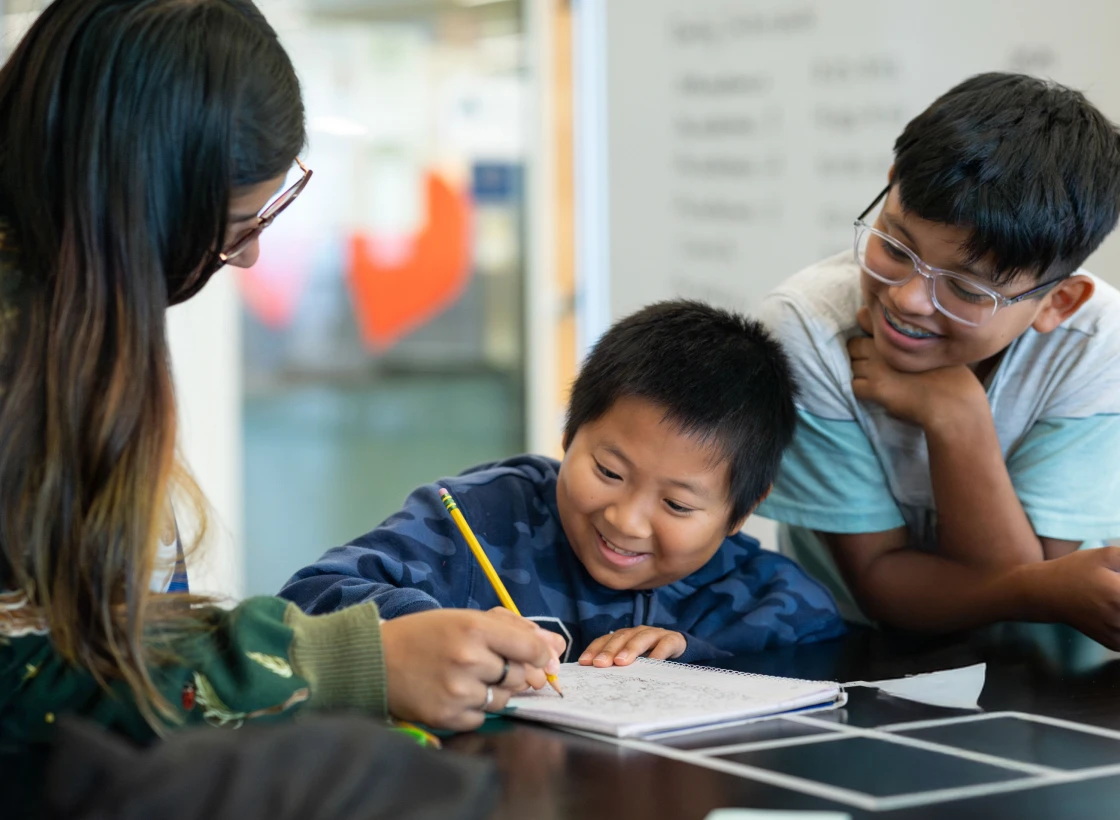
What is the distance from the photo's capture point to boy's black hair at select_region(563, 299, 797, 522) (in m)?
1.30

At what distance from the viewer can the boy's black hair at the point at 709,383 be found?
4.28ft

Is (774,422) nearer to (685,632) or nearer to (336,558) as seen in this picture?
(685,632)

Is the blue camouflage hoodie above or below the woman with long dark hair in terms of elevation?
below

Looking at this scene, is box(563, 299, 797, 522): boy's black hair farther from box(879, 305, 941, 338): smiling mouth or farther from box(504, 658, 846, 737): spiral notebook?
box(504, 658, 846, 737): spiral notebook

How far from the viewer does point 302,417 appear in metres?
3.87

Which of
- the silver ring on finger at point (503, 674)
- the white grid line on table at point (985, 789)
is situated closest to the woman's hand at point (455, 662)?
the silver ring on finger at point (503, 674)

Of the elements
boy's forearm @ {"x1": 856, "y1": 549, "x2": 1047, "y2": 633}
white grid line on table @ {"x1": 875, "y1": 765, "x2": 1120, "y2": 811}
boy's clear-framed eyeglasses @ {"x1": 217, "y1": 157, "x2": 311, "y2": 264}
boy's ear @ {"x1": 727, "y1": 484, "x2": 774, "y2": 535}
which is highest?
boy's clear-framed eyeglasses @ {"x1": 217, "y1": 157, "x2": 311, "y2": 264}

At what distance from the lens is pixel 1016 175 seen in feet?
4.14

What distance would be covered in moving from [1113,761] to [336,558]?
627 mm

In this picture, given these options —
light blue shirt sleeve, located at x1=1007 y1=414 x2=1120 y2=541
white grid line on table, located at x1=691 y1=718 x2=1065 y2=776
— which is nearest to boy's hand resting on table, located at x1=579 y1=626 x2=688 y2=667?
white grid line on table, located at x1=691 y1=718 x2=1065 y2=776

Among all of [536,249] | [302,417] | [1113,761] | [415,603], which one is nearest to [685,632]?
[415,603]

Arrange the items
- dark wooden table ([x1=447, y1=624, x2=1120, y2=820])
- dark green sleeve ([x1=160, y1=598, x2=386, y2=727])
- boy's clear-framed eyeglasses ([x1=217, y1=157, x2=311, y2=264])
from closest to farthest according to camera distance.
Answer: dark wooden table ([x1=447, y1=624, x2=1120, y2=820]) → dark green sleeve ([x1=160, y1=598, x2=386, y2=727]) → boy's clear-framed eyeglasses ([x1=217, y1=157, x2=311, y2=264])

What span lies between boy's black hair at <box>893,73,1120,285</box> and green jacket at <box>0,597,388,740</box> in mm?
735

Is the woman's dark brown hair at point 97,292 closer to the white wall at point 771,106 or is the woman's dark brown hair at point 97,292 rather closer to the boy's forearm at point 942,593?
the boy's forearm at point 942,593
